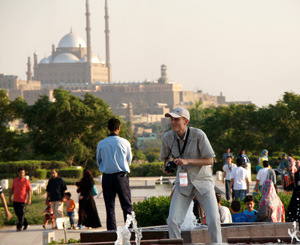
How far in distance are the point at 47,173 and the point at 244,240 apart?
17.8 m

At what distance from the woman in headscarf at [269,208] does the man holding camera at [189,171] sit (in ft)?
4.47

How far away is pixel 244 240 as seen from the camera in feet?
13.9

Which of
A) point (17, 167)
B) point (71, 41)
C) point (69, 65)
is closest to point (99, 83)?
point (69, 65)

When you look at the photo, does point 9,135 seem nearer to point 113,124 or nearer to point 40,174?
point 40,174

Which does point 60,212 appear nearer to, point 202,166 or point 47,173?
point 202,166

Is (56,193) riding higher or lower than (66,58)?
lower

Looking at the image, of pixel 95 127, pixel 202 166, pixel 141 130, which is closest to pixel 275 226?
pixel 202 166

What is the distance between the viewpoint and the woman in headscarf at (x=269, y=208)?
229 inches

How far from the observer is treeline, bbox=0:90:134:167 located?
2525 centimetres

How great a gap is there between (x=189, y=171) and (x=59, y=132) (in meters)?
21.2

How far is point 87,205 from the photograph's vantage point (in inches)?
340

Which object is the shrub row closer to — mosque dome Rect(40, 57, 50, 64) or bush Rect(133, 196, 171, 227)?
bush Rect(133, 196, 171, 227)

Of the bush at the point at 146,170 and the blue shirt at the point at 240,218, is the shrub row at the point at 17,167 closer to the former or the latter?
the bush at the point at 146,170

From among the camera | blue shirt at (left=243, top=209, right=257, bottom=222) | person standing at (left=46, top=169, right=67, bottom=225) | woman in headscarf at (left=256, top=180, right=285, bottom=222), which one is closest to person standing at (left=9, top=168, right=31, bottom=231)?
person standing at (left=46, top=169, right=67, bottom=225)
